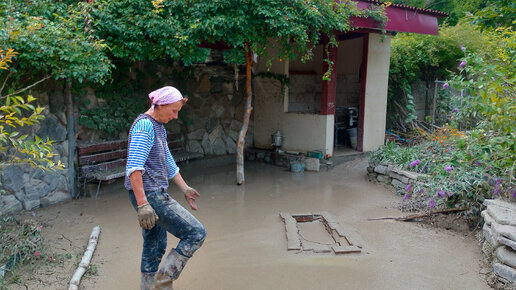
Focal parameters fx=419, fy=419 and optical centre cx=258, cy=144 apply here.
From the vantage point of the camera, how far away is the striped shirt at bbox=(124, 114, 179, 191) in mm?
3047

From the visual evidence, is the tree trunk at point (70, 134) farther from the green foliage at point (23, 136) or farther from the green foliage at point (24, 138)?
the green foliage at point (24, 138)

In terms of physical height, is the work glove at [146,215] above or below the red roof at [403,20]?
below

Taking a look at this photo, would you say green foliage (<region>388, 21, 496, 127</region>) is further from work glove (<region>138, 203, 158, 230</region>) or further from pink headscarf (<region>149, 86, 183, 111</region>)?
work glove (<region>138, 203, 158, 230</region>)

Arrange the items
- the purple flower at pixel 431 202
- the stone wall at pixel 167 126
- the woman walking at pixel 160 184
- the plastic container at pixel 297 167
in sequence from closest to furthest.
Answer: the woman walking at pixel 160 184, the purple flower at pixel 431 202, the stone wall at pixel 167 126, the plastic container at pixel 297 167

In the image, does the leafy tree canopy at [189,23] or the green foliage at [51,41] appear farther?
the leafy tree canopy at [189,23]

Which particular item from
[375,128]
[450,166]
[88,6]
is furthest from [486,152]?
[88,6]

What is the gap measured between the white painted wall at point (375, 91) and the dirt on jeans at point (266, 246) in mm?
2794

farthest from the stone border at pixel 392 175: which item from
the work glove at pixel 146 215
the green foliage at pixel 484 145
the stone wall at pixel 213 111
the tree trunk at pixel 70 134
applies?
the tree trunk at pixel 70 134

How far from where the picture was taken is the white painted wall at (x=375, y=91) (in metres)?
9.77

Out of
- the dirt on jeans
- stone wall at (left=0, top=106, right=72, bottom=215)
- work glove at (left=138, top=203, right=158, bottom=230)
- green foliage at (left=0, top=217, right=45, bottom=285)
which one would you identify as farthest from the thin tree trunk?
stone wall at (left=0, top=106, right=72, bottom=215)

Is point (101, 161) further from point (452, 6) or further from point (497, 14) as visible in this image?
point (452, 6)

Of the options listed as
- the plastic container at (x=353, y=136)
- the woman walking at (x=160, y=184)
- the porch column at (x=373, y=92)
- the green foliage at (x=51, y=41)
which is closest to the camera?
the woman walking at (x=160, y=184)

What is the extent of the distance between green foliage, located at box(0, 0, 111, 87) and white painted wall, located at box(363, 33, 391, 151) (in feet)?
20.2

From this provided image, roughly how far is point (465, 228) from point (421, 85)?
7483mm
